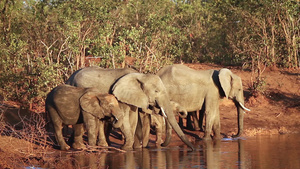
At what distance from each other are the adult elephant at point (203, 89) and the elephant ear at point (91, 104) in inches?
120

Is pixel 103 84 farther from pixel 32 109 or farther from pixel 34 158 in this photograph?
pixel 32 109

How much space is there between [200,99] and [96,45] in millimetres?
4810

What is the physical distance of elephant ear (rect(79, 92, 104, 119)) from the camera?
15.0 meters

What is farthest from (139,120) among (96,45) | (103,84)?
(96,45)

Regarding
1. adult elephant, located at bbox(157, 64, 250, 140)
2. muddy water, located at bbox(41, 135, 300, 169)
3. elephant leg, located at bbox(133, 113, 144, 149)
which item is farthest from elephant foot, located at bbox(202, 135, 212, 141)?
elephant leg, located at bbox(133, 113, 144, 149)

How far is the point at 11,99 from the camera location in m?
20.6

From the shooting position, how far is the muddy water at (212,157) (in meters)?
12.6

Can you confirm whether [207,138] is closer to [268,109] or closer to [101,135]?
[101,135]

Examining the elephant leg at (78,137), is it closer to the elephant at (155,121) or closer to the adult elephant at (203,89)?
the elephant at (155,121)

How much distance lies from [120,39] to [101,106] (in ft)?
18.3

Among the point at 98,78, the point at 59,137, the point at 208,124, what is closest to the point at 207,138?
the point at 208,124

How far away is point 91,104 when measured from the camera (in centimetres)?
1505

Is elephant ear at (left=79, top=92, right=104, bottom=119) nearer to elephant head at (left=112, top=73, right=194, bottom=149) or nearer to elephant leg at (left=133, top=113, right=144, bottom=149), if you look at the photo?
elephant head at (left=112, top=73, right=194, bottom=149)

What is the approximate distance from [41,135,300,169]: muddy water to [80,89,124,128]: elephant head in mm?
973
